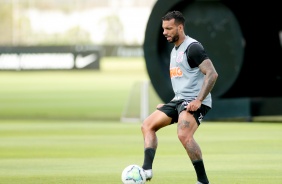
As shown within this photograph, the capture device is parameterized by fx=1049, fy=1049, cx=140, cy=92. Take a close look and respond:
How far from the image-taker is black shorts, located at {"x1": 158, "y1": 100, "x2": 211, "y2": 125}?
12.1m

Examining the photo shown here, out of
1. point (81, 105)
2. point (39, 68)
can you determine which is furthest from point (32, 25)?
point (81, 105)

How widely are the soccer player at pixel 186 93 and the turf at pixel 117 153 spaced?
0.95 metres

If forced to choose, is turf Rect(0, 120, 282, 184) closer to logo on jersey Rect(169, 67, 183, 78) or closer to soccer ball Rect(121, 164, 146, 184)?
soccer ball Rect(121, 164, 146, 184)

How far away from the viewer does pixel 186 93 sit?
482 inches

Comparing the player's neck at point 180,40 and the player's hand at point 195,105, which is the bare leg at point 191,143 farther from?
the player's neck at point 180,40

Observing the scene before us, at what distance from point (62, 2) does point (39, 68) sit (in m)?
38.1

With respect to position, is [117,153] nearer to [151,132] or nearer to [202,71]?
[151,132]

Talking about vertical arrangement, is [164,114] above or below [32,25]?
above

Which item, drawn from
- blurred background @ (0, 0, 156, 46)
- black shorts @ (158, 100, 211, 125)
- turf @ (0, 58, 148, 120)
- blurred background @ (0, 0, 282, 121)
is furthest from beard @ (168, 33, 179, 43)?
blurred background @ (0, 0, 156, 46)

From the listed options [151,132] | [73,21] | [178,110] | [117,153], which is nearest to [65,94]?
[117,153]

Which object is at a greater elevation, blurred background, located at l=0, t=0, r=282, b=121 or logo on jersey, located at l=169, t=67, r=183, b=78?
logo on jersey, located at l=169, t=67, r=183, b=78

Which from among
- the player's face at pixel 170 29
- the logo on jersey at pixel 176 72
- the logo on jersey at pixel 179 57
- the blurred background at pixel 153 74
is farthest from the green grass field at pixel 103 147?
the player's face at pixel 170 29

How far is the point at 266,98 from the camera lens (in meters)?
25.2

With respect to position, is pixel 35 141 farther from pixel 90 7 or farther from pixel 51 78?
pixel 90 7
